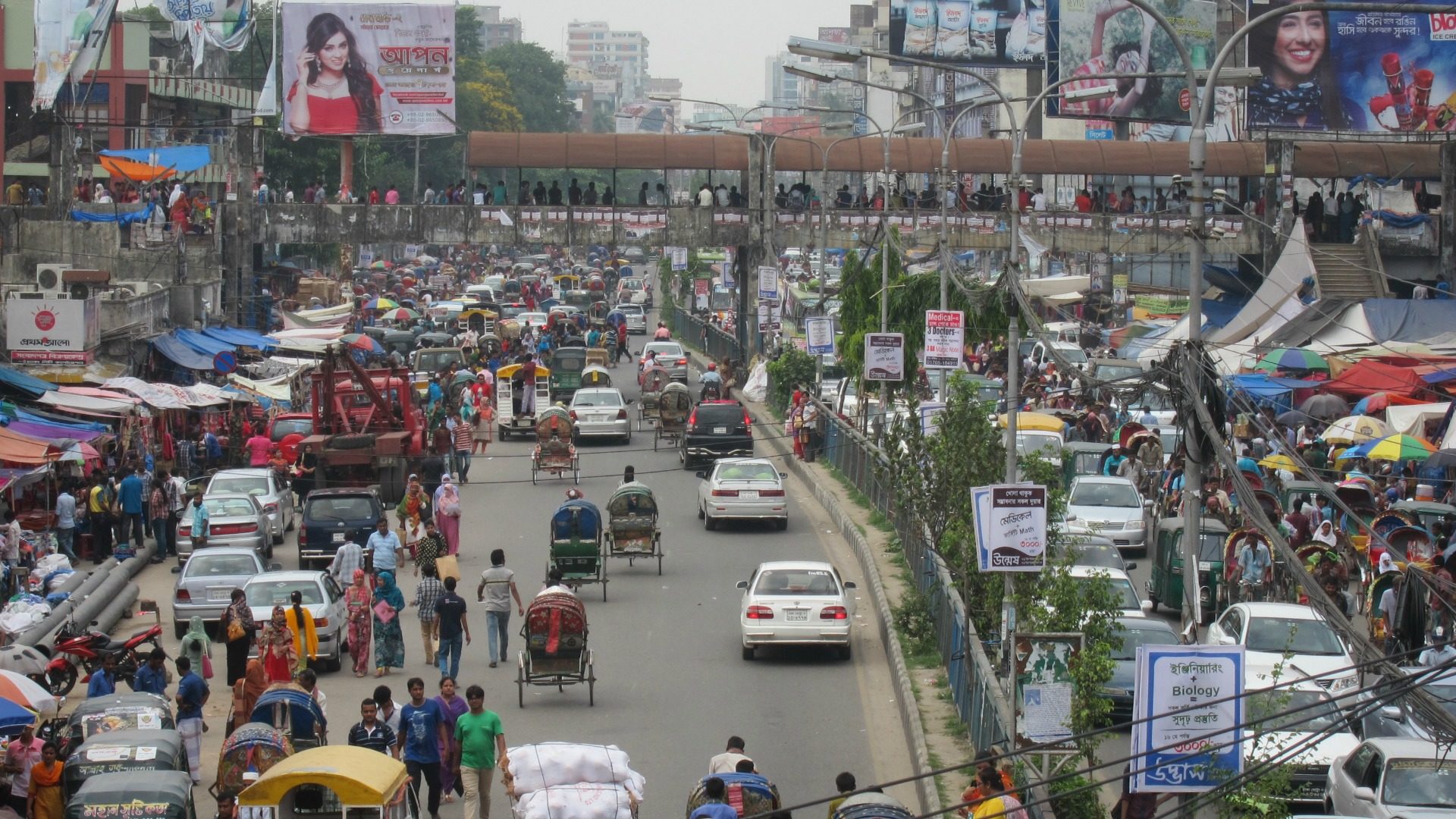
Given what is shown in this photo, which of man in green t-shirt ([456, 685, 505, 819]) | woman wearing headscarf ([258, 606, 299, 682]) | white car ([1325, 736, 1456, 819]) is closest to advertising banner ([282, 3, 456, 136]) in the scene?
woman wearing headscarf ([258, 606, 299, 682])

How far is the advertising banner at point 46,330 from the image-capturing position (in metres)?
35.4

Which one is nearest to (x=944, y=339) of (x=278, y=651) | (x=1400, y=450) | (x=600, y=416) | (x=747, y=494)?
(x=747, y=494)

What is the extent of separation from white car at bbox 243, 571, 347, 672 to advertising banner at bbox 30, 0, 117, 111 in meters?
35.6

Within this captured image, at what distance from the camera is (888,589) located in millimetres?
26344

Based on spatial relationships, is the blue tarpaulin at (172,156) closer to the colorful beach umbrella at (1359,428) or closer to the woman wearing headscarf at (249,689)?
the colorful beach umbrella at (1359,428)

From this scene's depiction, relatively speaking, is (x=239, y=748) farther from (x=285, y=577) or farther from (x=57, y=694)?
(x=285, y=577)

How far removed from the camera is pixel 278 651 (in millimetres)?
18922

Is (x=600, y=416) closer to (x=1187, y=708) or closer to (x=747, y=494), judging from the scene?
(x=747, y=494)

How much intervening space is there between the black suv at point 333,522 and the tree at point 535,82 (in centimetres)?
14258

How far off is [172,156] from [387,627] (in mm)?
36883

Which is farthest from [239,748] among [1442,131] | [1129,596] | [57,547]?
[1442,131]

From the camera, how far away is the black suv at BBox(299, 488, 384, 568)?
2795 centimetres

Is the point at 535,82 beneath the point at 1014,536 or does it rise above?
above

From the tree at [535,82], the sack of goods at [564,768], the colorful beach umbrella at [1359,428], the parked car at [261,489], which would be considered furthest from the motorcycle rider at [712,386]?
the tree at [535,82]
